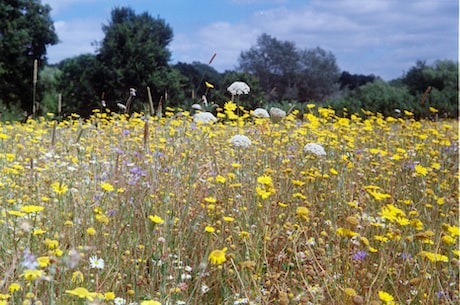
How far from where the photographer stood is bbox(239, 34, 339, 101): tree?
25.5 meters

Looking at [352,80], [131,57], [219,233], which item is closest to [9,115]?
[131,57]

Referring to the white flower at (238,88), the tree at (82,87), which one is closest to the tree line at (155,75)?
the tree at (82,87)

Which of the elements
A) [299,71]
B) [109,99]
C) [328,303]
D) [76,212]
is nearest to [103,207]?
[76,212]

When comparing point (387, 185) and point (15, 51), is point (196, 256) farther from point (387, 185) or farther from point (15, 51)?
point (15, 51)

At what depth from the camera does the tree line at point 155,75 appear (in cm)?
1442

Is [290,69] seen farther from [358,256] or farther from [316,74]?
[358,256]

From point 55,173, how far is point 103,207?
0.79 m

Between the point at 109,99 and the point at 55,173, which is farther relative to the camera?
the point at 109,99

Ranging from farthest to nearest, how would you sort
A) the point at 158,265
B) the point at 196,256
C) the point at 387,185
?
the point at 387,185, the point at 196,256, the point at 158,265

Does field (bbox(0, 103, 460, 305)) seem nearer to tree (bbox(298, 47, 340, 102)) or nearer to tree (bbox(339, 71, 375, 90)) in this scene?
tree (bbox(298, 47, 340, 102))

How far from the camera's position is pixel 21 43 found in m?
21.0

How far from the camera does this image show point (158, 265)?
1.88m

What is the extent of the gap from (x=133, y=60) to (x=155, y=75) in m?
1.06

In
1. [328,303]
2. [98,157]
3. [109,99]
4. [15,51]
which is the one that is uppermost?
[15,51]
